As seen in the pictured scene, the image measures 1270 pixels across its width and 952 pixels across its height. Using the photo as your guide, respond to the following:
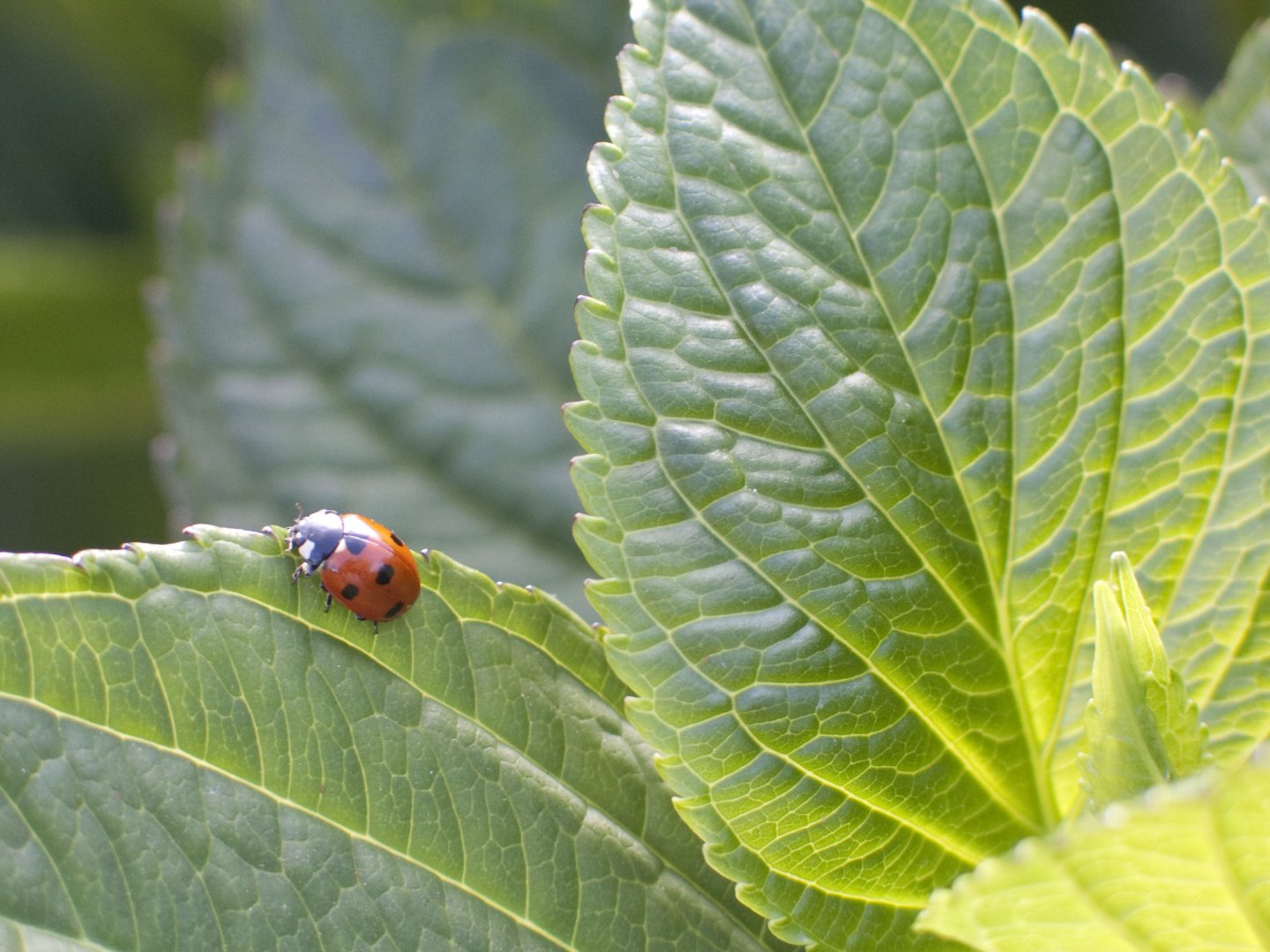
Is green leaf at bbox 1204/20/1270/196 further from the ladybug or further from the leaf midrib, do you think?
the ladybug

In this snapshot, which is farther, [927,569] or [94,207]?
[94,207]

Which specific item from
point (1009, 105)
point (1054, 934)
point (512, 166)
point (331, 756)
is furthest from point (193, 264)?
point (1054, 934)

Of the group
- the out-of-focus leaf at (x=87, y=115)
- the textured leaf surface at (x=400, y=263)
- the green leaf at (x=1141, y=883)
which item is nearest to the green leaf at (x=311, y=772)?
the green leaf at (x=1141, y=883)

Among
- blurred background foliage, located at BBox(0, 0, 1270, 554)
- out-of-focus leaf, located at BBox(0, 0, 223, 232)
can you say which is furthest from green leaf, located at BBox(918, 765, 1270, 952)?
out-of-focus leaf, located at BBox(0, 0, 223, 232)

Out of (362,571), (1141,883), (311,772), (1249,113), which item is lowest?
(311,772)

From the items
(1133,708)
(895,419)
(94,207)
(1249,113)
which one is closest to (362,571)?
(895,419)

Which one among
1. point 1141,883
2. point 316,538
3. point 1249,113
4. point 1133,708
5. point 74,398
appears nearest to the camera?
point 1141,883

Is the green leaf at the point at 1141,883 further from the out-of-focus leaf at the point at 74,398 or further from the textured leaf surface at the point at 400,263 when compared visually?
the out-of-focus leaf at the point at 74,398

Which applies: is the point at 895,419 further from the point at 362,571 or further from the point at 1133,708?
the point at 362,571
